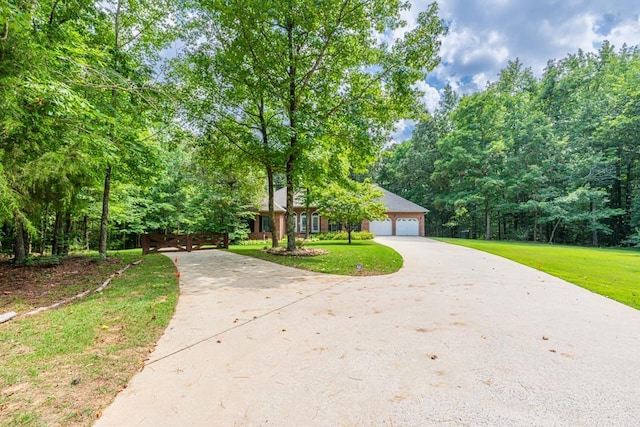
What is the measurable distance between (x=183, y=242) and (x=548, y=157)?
Answer: 32.6 metres

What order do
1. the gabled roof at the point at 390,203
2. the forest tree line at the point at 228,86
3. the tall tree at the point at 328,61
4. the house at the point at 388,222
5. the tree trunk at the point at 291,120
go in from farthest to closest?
1. the house at the point at 388,222
2. the gabled roof at the point at 390,203
3. the tree trunk at the point at 291,120
4. the tall tree at the point at 328,61
5. the forest tree line at the point at 228,86

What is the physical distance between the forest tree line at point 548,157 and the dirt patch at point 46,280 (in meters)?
22.9

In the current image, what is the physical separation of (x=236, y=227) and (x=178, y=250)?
16.8 ft

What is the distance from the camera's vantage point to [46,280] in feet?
23.4

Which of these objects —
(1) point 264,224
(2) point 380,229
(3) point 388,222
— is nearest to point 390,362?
(1) point 264,224

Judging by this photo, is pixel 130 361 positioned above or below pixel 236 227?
below

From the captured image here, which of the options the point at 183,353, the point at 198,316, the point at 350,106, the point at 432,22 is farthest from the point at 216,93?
the point at 183,353

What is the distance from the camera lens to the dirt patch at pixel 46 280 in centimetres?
544

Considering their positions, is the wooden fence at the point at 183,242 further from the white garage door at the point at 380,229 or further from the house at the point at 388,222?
the white garage door at the point at 380,229

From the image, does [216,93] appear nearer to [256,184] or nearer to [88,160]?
[88,160]

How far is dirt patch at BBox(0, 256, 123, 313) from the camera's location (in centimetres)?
544

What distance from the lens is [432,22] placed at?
35.7 ft

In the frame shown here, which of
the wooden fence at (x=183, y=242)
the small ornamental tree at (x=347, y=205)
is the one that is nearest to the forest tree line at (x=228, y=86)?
the wooden fence at (x=183, y=242)

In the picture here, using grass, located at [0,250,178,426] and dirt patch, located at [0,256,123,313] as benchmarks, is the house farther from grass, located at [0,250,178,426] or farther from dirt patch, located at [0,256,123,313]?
grass, located at [0,250,178,426]
